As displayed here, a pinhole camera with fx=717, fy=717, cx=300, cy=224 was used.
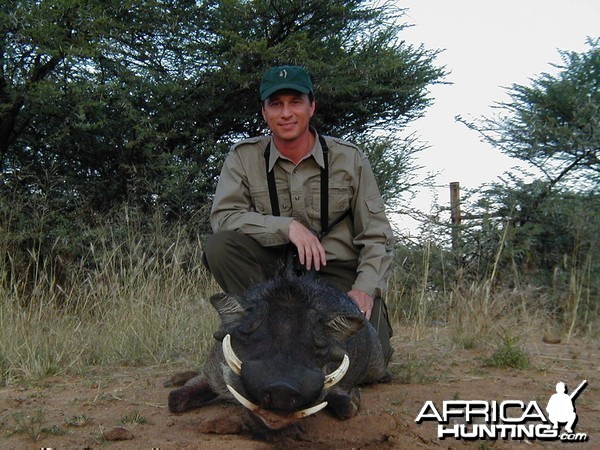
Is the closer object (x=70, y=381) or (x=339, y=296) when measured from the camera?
(x=339, y=296)

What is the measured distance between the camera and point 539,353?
4633 millimetres

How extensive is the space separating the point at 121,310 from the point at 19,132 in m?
4.11

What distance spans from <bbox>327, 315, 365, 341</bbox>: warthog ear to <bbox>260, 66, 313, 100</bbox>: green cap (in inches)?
54.8

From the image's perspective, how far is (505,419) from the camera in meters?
2.89

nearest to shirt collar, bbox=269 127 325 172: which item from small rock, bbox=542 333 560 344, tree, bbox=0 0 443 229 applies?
small rock, bbox=542 333 560 344

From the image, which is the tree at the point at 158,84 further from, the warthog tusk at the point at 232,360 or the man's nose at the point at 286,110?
the warthog tusk at the point at 232,360

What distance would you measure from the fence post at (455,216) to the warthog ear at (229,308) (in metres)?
5.35

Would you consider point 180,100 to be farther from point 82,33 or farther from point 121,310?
point 121,310

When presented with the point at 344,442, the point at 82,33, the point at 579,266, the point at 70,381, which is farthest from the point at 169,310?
the point at 579,266

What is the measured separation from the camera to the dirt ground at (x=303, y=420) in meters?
2.67

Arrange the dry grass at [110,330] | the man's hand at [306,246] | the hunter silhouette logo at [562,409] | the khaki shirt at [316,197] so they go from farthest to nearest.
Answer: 1. the dry grass at [110,330]
2. the khaki shirt at [316,197]
3. the man's hand at [306,246]
4. the hunter silhouette logo at [562,409]

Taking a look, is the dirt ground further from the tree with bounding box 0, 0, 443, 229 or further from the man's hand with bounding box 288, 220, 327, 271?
the tree with bounding box 0, 0, 443, 229

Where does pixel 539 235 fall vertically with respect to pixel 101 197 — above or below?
below

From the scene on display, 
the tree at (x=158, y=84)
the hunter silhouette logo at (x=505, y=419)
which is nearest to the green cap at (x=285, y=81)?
the hunter silhouette logo at (x=505, y=419)
